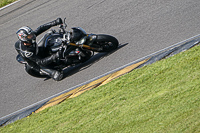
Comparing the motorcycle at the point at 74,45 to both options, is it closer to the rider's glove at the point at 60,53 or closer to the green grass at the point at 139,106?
the rider's glove at the point at 60,53

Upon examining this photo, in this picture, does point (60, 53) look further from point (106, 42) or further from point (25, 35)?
point (106, 42)

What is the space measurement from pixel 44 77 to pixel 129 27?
294 cm

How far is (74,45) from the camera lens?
28.2ft

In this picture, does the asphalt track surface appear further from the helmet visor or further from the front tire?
the helmet visor

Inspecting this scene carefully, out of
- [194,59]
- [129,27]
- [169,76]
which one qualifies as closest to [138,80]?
[169,76]

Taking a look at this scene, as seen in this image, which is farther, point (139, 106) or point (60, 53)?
point (60, 53)

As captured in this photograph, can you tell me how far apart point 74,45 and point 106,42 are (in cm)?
89

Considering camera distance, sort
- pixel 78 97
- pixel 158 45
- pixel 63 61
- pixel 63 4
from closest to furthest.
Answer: pixel 78 97 → pixel 158 45 → pixel 63 61 → pixel 63 4

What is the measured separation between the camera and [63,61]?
8992mm

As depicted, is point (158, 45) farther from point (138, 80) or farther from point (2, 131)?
point (2, 131)

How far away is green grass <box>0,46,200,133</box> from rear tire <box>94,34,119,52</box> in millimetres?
1589

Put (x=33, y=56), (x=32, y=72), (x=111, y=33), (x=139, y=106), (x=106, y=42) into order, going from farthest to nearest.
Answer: (x=111, y=33) < (x=32, y=72) < (x=106, y=42) < (x=33, y=56) < (x=139, y=106)

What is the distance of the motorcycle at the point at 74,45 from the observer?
27.9 feet

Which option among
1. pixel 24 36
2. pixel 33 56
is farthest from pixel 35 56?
pixel 24 36
